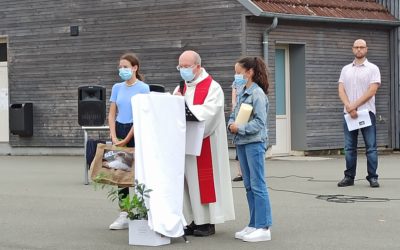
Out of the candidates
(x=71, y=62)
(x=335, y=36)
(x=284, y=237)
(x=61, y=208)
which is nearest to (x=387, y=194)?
(x=284, y=237)

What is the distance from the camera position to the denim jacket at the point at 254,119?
27.3ft

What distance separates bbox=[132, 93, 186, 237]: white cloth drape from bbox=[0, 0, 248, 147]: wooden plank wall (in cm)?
994

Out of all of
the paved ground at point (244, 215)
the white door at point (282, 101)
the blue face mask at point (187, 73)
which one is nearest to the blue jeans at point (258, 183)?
the paved ground at point (244, 215)

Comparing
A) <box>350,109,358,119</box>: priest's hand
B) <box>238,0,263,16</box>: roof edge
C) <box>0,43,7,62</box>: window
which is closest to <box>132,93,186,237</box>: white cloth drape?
<box>350,109,358,119</box>: priest's hand

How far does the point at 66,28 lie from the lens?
20.9 meters

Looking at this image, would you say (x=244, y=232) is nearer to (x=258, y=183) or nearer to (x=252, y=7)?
(x=258, y=183)

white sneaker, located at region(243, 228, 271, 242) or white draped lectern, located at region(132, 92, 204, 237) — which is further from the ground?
white draped lectern, located at region(132, 92, 204, 237)

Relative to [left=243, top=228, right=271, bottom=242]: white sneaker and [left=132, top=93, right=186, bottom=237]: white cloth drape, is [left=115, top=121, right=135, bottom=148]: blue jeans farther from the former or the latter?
[left=243, top=228, right=271, bottom=242]: white sneaker

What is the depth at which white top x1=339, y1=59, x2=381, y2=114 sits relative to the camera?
482 inches

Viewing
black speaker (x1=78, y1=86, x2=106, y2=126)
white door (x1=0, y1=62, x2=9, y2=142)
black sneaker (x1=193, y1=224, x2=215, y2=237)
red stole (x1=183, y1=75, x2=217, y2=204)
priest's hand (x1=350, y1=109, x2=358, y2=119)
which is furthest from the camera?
white door (x1=0, y1=62, x2=9, y2=142)

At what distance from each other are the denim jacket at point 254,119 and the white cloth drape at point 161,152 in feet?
1.85

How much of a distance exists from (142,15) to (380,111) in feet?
19.7

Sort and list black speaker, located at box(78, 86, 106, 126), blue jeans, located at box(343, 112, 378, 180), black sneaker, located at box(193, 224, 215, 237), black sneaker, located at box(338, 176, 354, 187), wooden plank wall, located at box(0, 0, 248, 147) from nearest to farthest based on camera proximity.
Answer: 1. black sneaker, located at box(193, 224, 215, 237)
2. blue jeans, located at box(343, 112, 378, 180)
3. black sneaker, located at box(338, 176, 354, 187)
4. black speaker, located at box(78, 86, 106, 126)
5. wooden plank wall, located at box(0, 0, 248, 147)

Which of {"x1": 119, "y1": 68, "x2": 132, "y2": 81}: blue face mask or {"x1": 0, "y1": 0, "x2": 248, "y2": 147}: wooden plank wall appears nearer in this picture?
{"x1": 119, "y1": 68, "x2": 132, "y2": 81}: blue face mask
